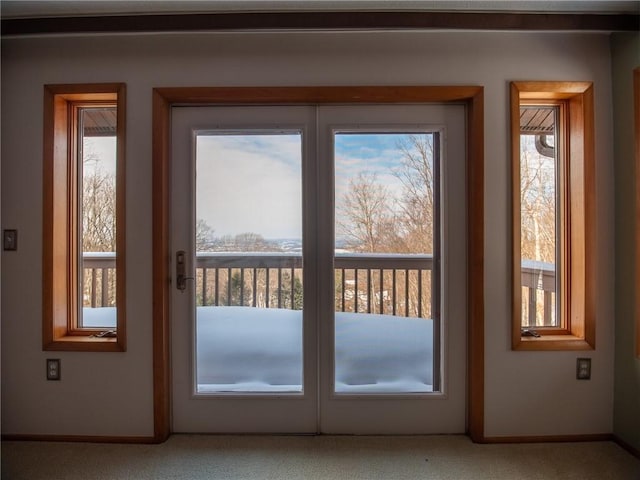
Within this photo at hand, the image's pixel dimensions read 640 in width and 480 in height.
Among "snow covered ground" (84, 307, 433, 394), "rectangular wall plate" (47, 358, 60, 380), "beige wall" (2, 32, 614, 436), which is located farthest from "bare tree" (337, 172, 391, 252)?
"rectangular wall plate" (47, 358, 60, 380)

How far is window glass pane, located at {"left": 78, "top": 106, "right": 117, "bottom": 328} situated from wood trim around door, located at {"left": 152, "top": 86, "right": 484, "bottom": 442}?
0.37m

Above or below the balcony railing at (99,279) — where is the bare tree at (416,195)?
above

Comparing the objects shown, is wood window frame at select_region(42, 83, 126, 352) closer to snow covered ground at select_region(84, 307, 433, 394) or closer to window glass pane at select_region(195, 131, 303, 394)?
window glass pane at select_region(195, 131, 303, 394)

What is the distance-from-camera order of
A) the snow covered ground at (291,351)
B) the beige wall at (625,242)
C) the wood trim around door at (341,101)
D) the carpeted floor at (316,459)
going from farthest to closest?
1. the snow covered ground at (291,351)
2. the wood trim around door at (341,101)
3. the beige wall at (625,242)
4. the carpeted floor at (316,459)

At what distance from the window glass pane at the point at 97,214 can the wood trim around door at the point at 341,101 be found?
0.37 metres

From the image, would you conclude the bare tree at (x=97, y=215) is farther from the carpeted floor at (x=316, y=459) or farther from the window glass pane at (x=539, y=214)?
the window glass pane at (x=539, y=214)

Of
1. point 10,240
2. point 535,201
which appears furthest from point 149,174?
point 535,201

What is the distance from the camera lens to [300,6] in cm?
180

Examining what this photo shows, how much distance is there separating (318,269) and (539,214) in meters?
1.37

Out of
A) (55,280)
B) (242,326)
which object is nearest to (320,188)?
(242,326)

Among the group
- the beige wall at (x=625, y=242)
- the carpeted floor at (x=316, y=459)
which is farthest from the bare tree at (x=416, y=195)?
the carpeted floor at (x=316, y=459)

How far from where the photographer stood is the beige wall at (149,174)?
6.47ft

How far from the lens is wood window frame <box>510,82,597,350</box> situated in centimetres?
196

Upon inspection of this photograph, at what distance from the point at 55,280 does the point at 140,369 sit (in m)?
0.72
